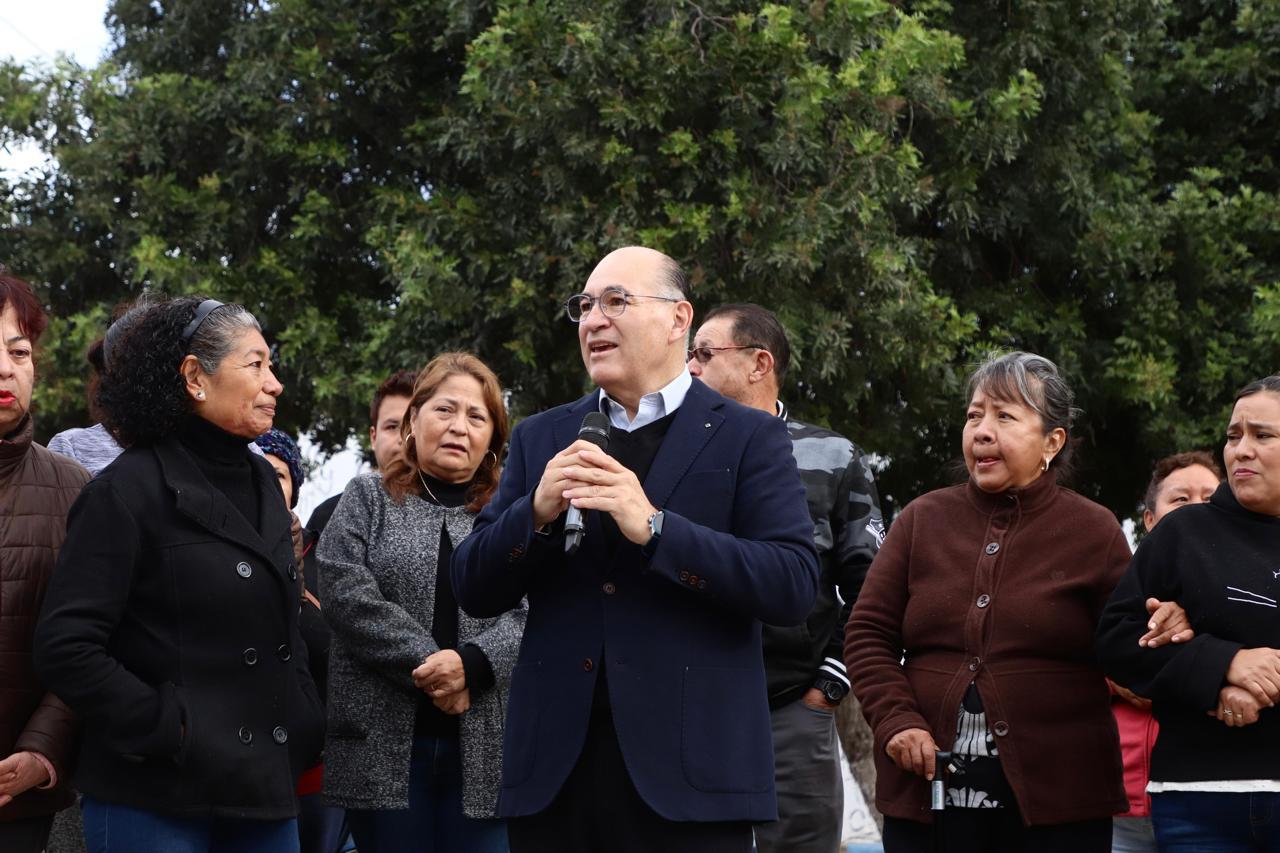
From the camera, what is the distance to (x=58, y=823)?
14.8 ft

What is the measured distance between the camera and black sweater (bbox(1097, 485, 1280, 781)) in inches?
157

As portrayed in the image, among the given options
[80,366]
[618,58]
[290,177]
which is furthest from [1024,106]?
[80,366]

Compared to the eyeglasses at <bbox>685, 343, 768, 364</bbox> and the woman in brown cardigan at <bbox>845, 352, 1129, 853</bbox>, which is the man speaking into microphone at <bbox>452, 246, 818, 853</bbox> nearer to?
the woman in brown cardigan at <bbox>845, 352, 1129, 853</bbox>

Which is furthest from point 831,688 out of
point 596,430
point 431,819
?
point 596,430

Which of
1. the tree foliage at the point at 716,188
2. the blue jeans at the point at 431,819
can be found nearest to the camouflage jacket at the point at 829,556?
the blue jeans at the point at 431,819

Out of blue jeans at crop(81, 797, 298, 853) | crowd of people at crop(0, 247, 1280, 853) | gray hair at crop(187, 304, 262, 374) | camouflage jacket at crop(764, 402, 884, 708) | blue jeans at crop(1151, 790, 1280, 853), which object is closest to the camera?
crowd of people at crop(0, 247, 1280, 853)

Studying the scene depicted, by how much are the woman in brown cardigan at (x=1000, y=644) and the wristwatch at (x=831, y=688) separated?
23.4 inches

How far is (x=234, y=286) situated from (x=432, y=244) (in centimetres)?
203

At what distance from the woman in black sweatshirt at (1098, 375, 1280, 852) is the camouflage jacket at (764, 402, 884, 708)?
1.14 meters

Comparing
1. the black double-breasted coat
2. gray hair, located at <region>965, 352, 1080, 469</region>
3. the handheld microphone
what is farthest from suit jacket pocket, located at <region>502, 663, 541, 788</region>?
gray hair, located at <region>965, 352, 1080, 469</region>

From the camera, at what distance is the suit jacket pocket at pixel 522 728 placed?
3301 millimetres

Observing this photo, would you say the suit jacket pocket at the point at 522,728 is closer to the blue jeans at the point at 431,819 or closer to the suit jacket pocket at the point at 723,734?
the suit jacket pocket at the point at 723,734

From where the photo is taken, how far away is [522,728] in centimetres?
335

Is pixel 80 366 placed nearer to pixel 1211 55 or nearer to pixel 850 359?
pixel 850 359
